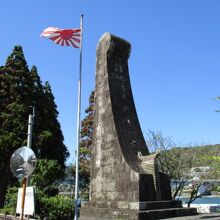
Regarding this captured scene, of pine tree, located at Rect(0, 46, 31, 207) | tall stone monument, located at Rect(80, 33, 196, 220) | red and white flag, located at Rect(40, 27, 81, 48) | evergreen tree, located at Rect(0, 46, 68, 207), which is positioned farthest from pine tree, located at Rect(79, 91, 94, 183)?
red and white flag, located at Rect(40, 27, 81, 48)

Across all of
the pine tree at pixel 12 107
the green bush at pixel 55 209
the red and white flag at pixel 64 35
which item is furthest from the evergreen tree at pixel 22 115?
the red and white flag at pixel 64 35

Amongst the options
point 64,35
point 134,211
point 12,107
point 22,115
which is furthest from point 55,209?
point 12,107

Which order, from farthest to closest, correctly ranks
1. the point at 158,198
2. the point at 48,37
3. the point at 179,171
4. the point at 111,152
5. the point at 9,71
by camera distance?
1. the point at 9,71
2. the point at 179,171
3. the point at 111,152
4. the point at 158,198
5. the point at 48,37

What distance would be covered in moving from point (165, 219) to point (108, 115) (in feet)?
16.8

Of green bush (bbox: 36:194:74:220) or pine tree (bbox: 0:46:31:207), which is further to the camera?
pine tree (bbox: 0:46:31:207)

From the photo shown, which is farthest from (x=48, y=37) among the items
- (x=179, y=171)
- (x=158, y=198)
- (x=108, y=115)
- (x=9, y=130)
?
(x=9, y=130)

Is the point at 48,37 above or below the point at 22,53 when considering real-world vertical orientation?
below

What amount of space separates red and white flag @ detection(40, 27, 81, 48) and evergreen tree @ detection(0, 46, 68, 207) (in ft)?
48.0

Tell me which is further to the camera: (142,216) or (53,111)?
(53,111)

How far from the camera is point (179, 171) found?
2358 centimetres

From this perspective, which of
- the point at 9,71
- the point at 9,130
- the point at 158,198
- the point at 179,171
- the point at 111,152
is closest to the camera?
the point at 158,198

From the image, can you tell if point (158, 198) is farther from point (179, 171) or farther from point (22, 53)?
point (22, 53)

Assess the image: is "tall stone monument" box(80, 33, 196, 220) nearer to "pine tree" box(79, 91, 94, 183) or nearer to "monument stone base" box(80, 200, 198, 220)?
"monument stone base" box(80, 200, 198, 220)

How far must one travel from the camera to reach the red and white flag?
13.2 metres
